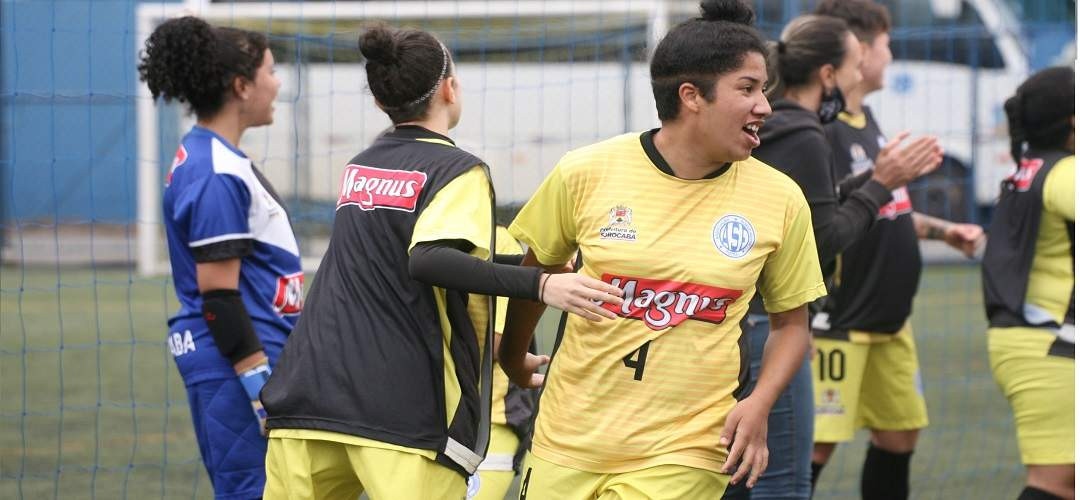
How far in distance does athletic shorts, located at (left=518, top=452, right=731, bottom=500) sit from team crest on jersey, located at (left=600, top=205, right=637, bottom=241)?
48 centimetres

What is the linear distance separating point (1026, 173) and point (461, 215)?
2.09 m

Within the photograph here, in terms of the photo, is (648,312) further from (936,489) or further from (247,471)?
(936,489)

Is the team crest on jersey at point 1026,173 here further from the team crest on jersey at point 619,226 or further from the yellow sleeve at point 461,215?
the yellow sleeve at point 461,215

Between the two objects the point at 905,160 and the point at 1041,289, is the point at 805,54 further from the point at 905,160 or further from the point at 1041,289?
the point at 1041,289

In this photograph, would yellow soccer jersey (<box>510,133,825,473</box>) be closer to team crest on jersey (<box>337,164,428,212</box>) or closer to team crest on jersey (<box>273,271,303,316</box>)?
team crest on jersey (<box>337,164,428,212</box>)

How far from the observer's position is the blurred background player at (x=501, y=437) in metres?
3.81

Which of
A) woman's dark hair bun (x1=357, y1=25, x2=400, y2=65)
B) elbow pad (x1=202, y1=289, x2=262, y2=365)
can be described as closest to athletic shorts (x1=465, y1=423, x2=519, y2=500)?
elbow pad (x1=202, y1=289, x2=262, y2=365)

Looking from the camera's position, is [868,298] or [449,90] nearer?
[449,90]

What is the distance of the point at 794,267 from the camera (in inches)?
119

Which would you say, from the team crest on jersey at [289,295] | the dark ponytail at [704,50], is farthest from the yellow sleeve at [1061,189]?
the team crest on jersey at [289,295]

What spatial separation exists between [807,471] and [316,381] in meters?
1.55

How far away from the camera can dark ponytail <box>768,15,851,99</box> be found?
4.09 metres

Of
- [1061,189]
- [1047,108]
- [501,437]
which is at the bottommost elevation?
[501,437]

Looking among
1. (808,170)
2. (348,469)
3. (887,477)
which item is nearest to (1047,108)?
(808,170)
